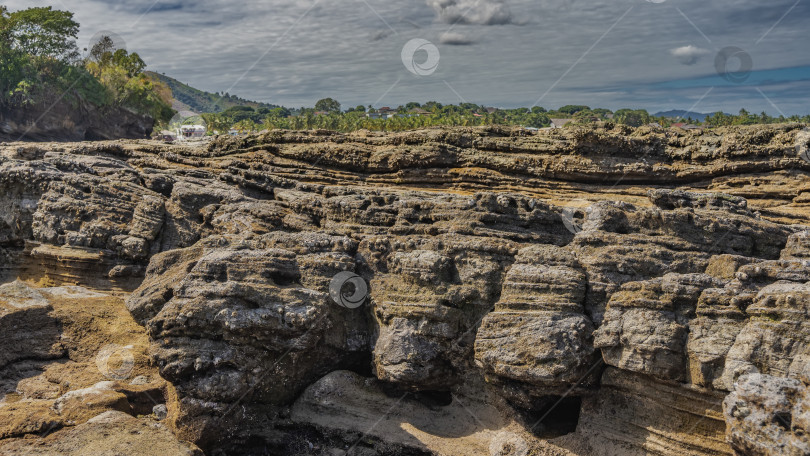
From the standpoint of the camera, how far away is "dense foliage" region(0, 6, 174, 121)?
64250 mm

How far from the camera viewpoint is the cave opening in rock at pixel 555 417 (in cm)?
1645

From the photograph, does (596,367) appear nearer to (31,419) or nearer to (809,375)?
(809,375)

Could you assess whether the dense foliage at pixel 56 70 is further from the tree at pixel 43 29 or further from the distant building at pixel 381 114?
the distant building at pixel 381 114

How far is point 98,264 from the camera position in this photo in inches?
890

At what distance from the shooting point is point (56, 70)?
228 feet

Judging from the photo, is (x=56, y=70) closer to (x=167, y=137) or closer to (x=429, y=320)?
(x=167, y=137)

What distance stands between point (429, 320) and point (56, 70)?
232ft

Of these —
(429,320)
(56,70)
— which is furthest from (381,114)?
(429,320)

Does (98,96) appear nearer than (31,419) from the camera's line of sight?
No

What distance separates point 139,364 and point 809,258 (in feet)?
65.5

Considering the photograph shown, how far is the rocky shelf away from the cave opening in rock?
2.0 inches

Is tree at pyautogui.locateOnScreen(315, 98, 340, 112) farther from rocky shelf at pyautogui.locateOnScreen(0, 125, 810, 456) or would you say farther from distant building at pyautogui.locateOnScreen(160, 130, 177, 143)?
rocky shelf at pyautogui.locateOnScreen(0, 125, 810, 456)

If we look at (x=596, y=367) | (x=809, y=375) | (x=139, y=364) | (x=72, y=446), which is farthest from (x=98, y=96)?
(x=809, y=375)

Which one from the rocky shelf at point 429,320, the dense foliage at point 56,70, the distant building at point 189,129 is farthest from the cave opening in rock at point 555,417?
the distant building at point 189,129
